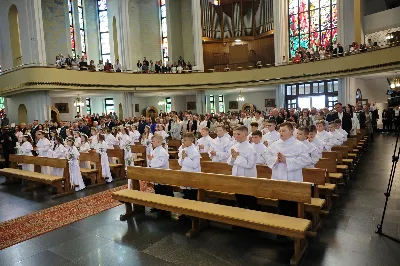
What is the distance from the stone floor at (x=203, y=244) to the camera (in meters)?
3.92

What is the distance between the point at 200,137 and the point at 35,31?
13.5 meters

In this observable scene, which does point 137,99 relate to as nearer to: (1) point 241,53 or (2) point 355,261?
(1) point 241,53

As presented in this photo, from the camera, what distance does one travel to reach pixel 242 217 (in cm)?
405

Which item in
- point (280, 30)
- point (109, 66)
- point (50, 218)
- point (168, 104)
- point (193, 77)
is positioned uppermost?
point (280, 30)

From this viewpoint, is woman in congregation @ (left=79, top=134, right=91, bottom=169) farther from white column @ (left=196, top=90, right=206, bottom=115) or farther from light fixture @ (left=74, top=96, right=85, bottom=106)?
white column @ (left=196, top=90, right=206, bottom=115)

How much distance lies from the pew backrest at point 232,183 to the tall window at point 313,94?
18.4 metres

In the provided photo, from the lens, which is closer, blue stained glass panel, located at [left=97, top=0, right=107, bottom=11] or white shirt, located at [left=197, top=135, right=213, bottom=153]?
white shirt, located at [left=197, top=135, right=213, bottom=153]

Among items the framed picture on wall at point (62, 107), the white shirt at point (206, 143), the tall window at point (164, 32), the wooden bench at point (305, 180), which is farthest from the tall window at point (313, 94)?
the wooden bench at point (305, 180)

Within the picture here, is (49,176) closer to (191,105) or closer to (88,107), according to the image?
(88,107)

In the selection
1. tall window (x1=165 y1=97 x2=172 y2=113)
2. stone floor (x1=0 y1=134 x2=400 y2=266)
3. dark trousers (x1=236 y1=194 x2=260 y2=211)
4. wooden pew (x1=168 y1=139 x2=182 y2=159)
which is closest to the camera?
stone floor (x1=0 y1=134 x2=400 y2=266)

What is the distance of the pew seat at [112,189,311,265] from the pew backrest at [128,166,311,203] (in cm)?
28

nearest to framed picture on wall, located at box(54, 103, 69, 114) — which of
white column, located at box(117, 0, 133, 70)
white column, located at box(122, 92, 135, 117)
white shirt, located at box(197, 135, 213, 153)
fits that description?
white column, located at box(122, 92, 135, 117)

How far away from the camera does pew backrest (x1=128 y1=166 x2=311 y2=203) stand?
401 cm

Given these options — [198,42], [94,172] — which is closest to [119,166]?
[94,172]
